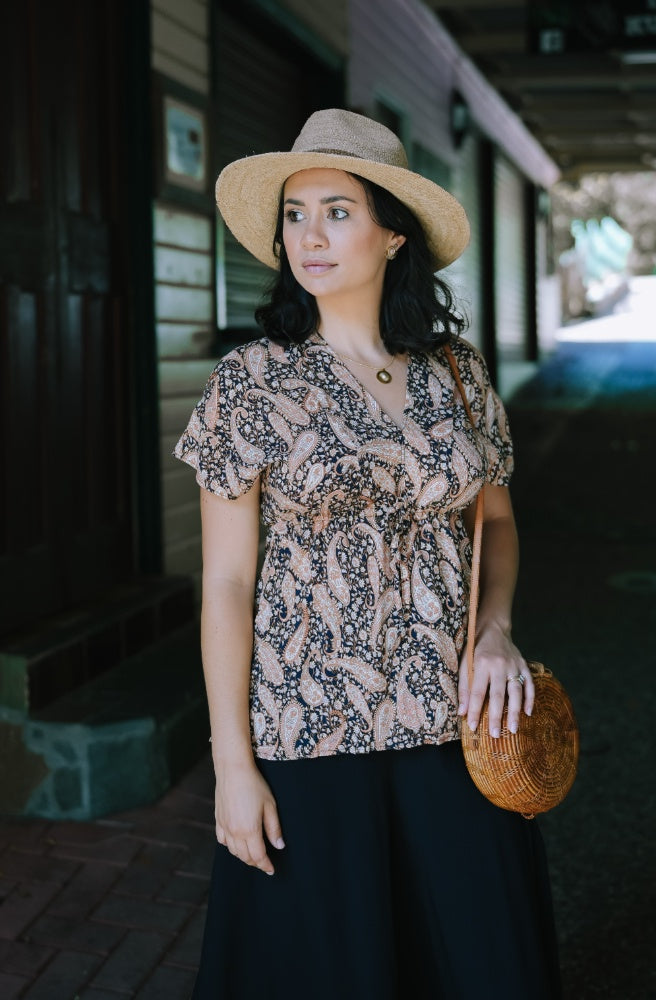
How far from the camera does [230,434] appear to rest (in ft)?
6.66

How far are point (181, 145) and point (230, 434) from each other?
3593mm

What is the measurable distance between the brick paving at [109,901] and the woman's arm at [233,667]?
3.84ft

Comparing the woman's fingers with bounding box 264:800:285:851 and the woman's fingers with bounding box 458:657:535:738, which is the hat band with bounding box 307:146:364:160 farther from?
the woman's fingers with bounding box 264:800:285:851

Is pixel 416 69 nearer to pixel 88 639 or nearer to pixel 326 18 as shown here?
pixel 326 18

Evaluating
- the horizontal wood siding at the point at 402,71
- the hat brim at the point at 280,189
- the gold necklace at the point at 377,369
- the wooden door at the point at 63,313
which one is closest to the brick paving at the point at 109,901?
the wooden door at the point at 63,313

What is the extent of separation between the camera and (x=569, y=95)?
14180 millimetres

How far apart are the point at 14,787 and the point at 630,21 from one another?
23.6 feet

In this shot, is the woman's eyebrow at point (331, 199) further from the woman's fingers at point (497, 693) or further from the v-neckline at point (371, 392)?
the woman's fingers at point (497, 693)

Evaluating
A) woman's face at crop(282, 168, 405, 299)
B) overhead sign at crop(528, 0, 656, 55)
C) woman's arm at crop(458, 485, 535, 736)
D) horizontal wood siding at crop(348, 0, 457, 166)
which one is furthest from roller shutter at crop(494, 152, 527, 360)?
woman's face at crop(282, 168, 405, 299)

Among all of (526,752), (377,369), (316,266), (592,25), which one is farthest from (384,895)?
(592,25)

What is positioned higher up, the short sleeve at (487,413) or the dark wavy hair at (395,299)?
the dark wavy hair at (395,299)

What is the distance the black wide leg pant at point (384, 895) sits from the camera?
2.00 m

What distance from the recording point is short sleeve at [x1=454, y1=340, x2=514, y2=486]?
2.29m

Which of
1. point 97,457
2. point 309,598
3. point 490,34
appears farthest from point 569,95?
point 309,598
